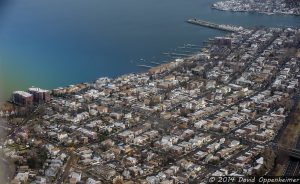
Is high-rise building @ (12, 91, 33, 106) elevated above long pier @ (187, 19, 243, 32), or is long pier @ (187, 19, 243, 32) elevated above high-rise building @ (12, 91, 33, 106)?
long pier @ (187, 19, 243, 32)

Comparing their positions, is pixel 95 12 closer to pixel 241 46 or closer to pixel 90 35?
pixel 90 35

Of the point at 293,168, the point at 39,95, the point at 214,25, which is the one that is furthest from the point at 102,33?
the point at 293,168

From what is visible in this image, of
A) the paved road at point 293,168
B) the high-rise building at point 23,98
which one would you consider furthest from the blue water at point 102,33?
the paved road at point 293,168

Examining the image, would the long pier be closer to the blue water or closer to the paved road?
the blue water

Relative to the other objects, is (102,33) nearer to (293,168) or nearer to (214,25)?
(214,25)

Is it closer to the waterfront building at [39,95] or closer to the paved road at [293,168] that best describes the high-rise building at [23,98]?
the waterfront building at [39,95]

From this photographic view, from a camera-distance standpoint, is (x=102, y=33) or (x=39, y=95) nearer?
(x=39, y=95)

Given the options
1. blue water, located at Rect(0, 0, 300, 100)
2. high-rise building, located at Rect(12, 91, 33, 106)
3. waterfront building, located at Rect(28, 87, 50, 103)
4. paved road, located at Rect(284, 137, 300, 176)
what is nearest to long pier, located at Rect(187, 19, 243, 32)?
blue water, located at Rect(0, 0, 300, 100)

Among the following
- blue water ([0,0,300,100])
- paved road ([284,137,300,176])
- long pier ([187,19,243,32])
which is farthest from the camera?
long pier ([187,19,243,32])

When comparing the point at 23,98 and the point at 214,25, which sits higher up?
the point at 214,25
